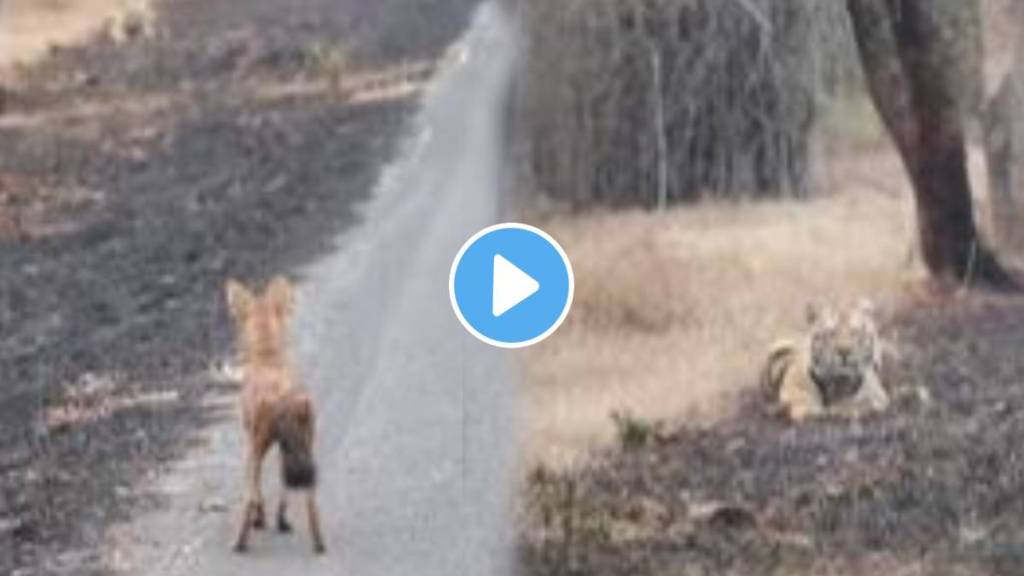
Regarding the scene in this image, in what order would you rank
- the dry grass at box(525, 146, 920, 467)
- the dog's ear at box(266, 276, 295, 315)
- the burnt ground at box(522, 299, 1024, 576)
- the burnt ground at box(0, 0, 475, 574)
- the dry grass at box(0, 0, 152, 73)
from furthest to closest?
the dry grass at box(0, 0, 152, 73), the burnt ground at box(0, 0, 475, 574), the dog's ear at box(266, 276, 295, 315), the dry grass at box(525, 146, 920, 467), the burnt ground at box(522, 299, 1024, 576)

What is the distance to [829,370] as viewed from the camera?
455 centimetres

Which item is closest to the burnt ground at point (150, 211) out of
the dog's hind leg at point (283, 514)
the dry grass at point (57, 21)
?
the dry grass at point (57, 21)

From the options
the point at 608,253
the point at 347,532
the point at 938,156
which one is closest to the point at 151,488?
the point at 347,532

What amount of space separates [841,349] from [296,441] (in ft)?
2.33

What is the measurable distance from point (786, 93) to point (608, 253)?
31 centimetres

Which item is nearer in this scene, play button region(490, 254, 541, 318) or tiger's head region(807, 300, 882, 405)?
play button region(490, 254, 541, 318)

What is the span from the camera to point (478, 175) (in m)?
4.70

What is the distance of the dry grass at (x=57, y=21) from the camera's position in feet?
20.7

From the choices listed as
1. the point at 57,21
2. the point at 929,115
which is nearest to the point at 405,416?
the point at 929,115

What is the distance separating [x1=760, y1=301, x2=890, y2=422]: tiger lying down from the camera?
4.55 metres

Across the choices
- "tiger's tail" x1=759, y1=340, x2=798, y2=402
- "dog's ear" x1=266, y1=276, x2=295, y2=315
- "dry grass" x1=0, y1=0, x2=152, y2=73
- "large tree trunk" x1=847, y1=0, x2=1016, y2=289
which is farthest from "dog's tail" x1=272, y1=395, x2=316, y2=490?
"dry grass" x1=0, y1=0, x2=152, y2=73

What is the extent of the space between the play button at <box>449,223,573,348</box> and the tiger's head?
13.2 inches

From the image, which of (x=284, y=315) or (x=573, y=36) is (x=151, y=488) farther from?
(x=573, y=36)

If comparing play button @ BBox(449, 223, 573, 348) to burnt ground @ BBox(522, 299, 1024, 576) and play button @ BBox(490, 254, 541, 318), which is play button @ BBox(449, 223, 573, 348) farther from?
burnt ground @ BBox(522, 299, 1024, 576)
